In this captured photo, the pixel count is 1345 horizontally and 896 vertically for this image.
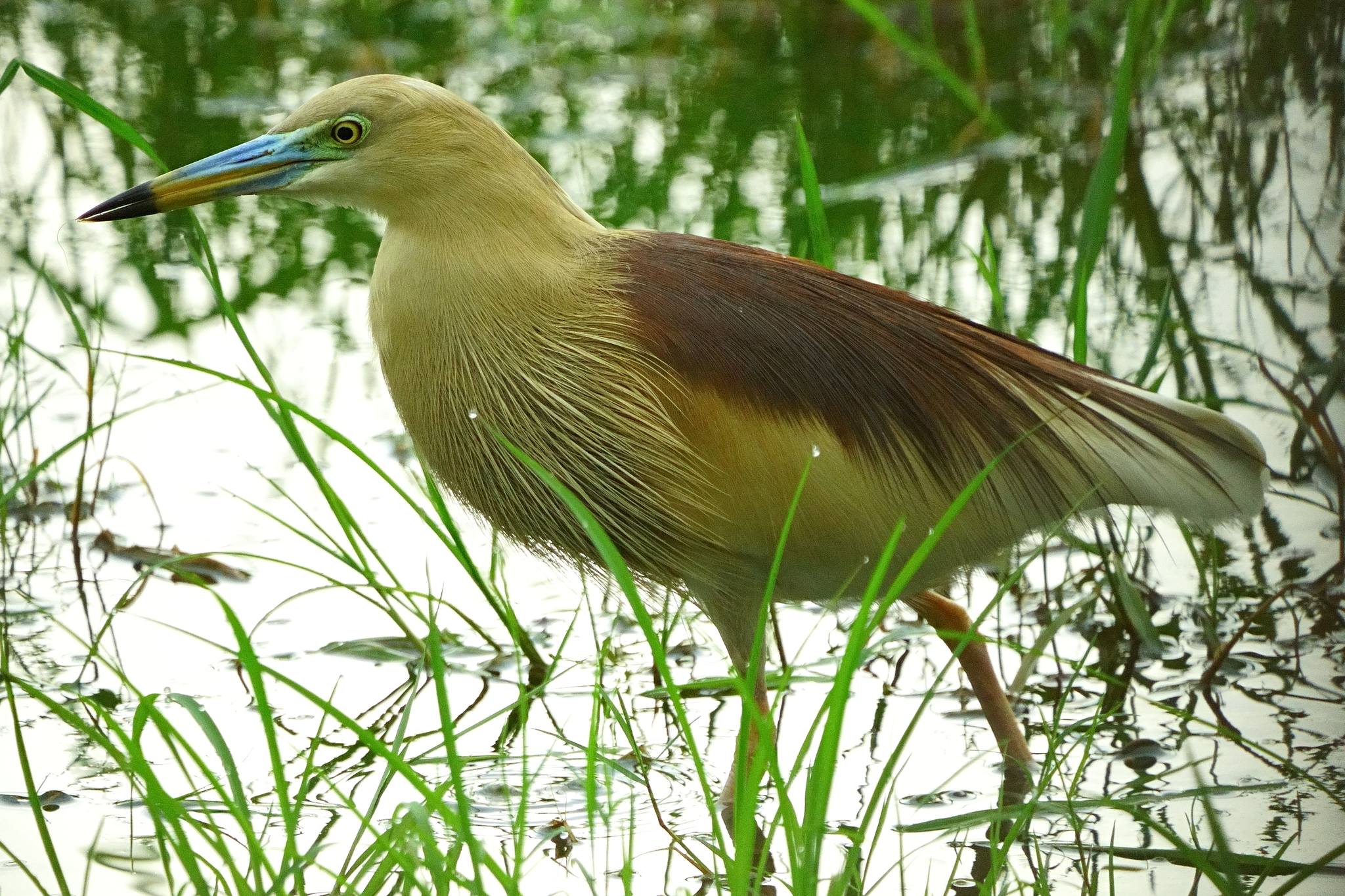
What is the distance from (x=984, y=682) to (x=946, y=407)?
550 mm

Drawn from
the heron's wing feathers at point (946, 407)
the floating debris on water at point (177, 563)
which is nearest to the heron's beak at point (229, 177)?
the heron's wing feathers at point (946, 407)

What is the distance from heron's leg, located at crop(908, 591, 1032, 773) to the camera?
325 cm

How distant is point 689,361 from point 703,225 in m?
2.68

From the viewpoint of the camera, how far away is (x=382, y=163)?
3.01 meters

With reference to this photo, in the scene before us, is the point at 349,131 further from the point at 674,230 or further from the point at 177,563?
the point at 674,230

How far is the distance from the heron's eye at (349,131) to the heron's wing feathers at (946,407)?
0.50 m

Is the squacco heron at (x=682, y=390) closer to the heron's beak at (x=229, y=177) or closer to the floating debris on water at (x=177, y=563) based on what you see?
the heron's beak at (x=229, y=177)

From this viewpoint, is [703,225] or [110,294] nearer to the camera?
[110,294]

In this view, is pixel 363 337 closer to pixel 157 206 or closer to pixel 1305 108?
pixel 157 206

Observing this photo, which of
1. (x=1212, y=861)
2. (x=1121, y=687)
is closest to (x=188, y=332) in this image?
(x=1121, y=687)

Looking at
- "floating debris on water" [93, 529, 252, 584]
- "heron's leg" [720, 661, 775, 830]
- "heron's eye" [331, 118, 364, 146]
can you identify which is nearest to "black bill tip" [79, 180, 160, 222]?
"heron's eye" [331, 118, 364, 146]

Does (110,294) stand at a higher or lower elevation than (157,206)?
higher

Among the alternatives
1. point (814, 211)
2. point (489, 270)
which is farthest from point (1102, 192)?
point (489, 270)

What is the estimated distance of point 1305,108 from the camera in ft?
21.2
